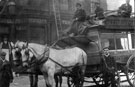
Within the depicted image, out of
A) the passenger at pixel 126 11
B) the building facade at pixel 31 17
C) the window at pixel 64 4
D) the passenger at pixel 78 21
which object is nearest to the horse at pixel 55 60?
the passenger at pixel 78 21

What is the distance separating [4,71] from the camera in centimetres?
707

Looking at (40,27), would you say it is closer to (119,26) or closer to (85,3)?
(85,3)

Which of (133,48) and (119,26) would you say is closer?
(119,26)

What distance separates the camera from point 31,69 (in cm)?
704

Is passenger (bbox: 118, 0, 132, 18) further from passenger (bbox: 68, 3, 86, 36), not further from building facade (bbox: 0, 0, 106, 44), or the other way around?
building facade (bbox: 0, 0, 106, 44)

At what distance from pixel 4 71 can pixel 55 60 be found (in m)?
1.35

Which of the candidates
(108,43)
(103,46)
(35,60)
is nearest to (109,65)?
(103,46)

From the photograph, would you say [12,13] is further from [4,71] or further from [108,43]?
[4,71]

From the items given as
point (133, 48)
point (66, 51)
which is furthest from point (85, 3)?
point (66, 51)

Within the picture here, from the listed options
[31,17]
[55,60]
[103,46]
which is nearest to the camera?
[55,60]

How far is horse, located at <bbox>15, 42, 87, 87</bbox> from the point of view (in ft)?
21.7

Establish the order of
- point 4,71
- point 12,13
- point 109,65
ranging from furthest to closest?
point 12,13 → point 109,65 → point 4,71

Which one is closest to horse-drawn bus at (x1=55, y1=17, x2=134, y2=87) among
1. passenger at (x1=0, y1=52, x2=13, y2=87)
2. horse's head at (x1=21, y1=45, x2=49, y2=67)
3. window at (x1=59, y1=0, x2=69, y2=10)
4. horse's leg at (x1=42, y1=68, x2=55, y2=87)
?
horse's head at (x1=21, y1=45, x2=49, y2=67)

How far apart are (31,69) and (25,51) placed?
713 millimetres
